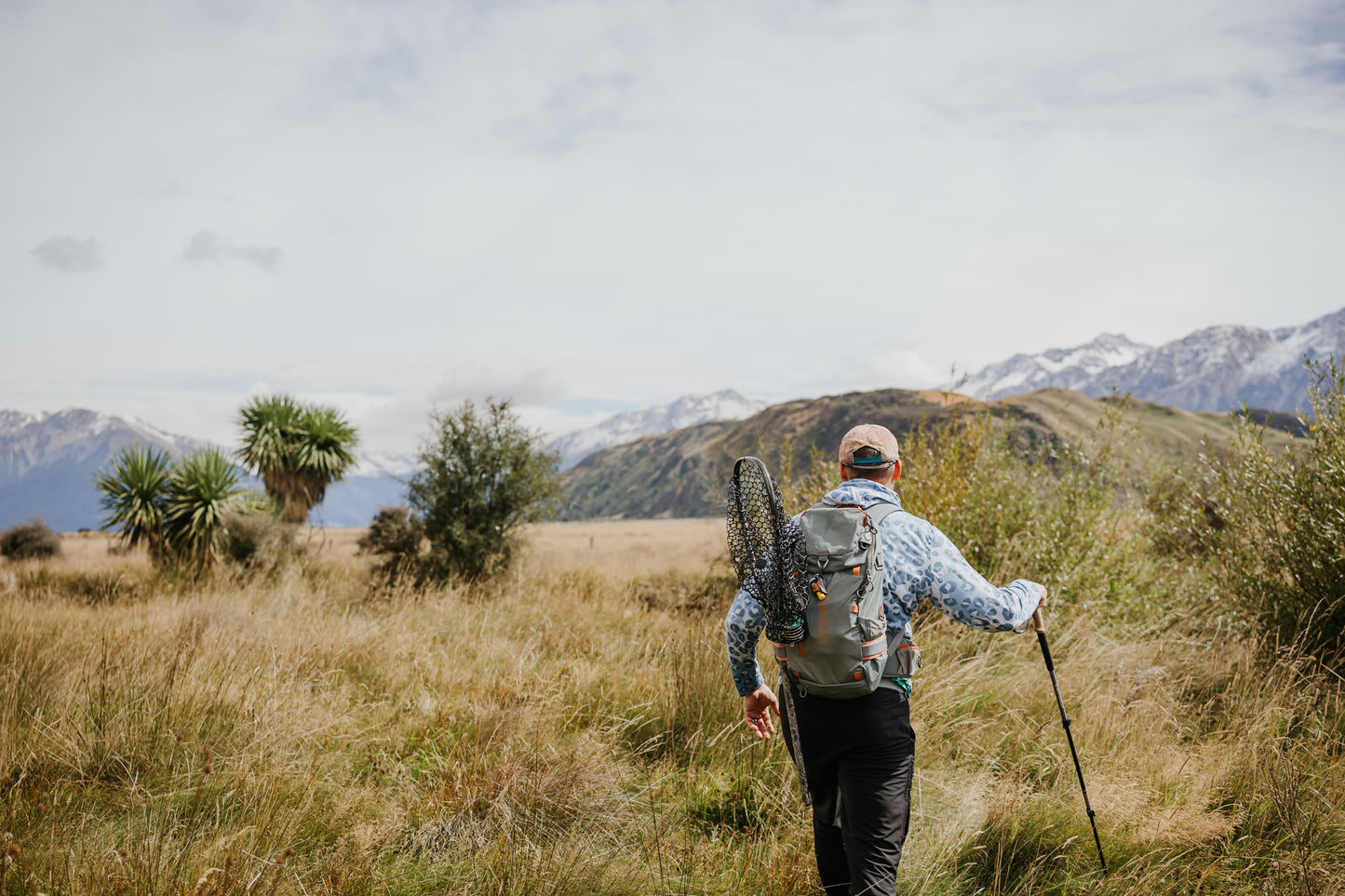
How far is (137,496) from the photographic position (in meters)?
12.9

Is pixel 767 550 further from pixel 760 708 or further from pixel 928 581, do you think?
pixel 760 708

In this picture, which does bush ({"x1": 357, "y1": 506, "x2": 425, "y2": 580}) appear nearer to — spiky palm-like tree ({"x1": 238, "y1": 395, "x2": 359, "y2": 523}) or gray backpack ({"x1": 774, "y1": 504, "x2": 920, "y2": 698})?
spiky palm-like tree ({"x1": 238, "y1": 395, "x2": 359, "y2": 523})

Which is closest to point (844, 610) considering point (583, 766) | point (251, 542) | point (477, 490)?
point (583, 766)

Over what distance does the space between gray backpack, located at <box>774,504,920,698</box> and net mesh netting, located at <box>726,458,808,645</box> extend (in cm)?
6

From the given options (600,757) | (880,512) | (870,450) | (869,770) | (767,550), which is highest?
(870,450)

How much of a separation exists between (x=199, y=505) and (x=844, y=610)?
544 inches

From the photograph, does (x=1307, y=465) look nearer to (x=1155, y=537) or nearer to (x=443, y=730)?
(x=1155, y=537)

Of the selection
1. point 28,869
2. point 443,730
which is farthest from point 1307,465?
point 28,869

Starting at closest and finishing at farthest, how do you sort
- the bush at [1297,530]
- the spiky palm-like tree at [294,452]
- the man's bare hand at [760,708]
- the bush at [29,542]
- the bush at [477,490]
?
the man's bare hand at [760,708] → the bush at [1297,530] → the bush at [477,490] → the spiky palm-like tree at [294,452] → the bush at [29,542]

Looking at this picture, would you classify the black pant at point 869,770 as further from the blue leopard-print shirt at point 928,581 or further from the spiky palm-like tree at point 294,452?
the spiky palm-like tree at point 294,452

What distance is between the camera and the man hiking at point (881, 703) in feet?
9.21

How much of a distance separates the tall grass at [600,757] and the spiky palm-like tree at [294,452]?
728 cm

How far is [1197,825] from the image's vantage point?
370 cm

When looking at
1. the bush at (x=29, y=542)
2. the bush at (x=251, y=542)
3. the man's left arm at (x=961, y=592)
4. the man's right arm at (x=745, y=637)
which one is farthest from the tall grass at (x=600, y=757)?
the bush at (x=29, y=542)
